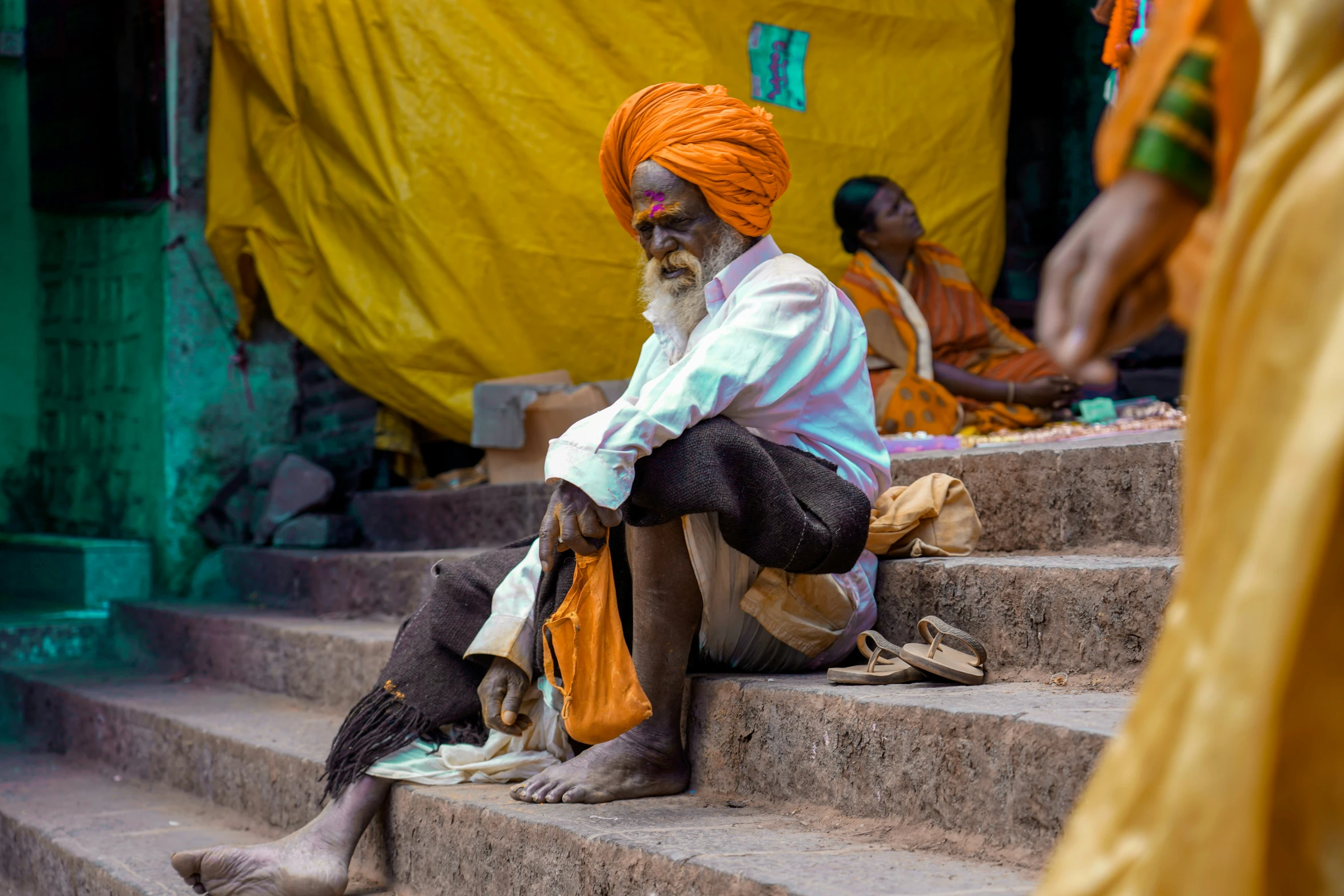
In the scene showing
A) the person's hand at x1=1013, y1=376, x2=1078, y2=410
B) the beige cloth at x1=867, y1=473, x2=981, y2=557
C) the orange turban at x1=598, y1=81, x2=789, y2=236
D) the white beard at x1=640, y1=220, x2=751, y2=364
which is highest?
the orange turban at x1=598, y1=81, x2=789, y2=236

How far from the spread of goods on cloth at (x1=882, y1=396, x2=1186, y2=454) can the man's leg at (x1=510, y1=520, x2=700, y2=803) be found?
4.86 feet

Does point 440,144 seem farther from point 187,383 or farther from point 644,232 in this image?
point 644,232

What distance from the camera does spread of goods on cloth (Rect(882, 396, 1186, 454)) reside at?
403 centimetres

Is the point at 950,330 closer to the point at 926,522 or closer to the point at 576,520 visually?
the point at 926,522

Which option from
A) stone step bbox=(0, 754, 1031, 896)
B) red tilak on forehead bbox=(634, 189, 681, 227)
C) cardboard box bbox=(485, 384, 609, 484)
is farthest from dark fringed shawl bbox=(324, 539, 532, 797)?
cardboard box bbox=(485, 384, 609, 484)

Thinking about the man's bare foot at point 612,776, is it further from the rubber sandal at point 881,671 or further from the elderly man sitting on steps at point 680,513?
the rubber sandal at point 881,671

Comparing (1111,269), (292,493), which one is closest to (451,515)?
(292,493)

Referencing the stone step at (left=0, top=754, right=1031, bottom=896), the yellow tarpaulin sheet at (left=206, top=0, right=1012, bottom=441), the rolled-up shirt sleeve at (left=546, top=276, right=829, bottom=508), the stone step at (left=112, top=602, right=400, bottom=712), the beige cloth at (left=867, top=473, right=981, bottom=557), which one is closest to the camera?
the stone step at (left=0, top=754, right=1031, bottom=896)

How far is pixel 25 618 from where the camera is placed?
17.2ft

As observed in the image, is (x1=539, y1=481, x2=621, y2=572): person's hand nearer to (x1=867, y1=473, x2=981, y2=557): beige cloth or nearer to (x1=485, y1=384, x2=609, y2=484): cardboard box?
(x1=867, y1=473, x2=981, y2=557): beige cloth

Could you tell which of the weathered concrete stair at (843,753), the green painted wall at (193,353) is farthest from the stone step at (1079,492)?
the green painted wall at (193,353)

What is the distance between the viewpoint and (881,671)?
2.50 meters

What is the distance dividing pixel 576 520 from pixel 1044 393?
3211 mm

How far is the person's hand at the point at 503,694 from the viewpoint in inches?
107
